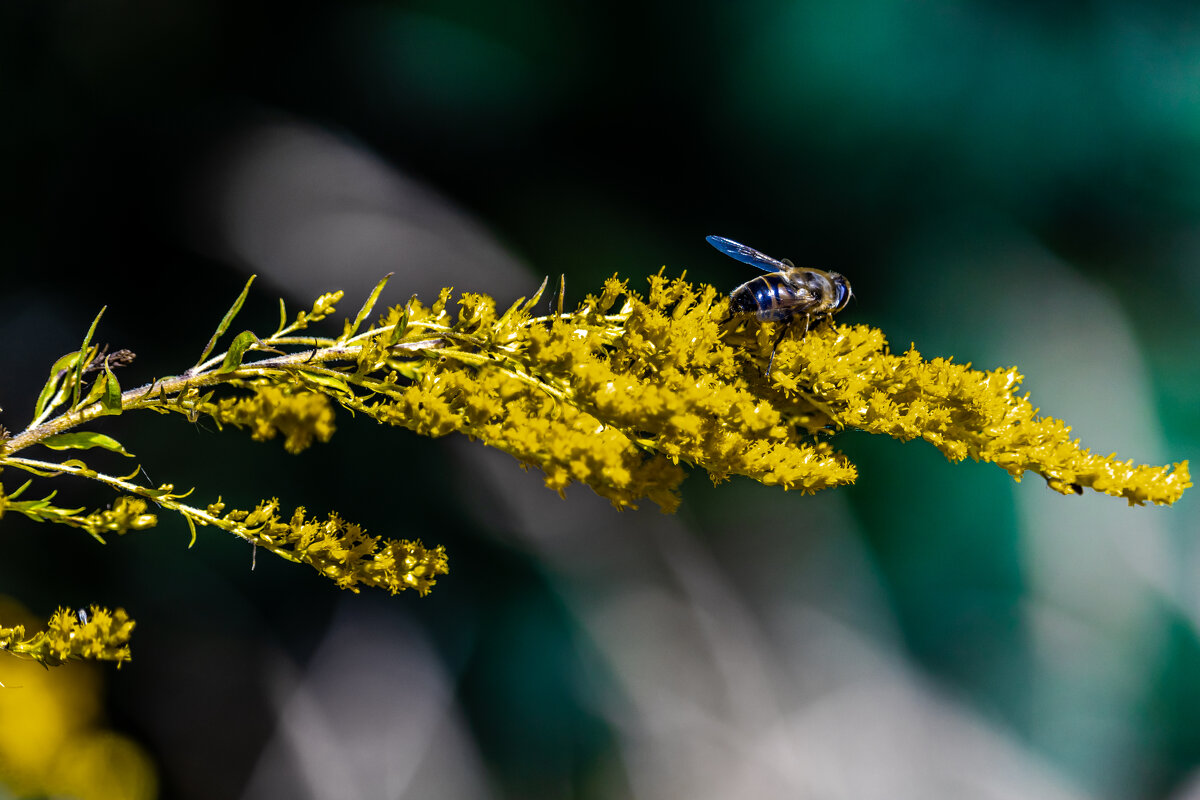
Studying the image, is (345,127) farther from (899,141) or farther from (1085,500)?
(1085,500)

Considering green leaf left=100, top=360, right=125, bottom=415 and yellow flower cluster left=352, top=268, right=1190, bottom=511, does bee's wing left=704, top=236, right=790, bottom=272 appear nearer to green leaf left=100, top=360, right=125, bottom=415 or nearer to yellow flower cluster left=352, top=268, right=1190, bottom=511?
yellow flower cluster left=352, top=268, right=1190, bottom=511

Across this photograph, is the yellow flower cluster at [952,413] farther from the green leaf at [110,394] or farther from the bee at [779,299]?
the green leaf at [110,394]

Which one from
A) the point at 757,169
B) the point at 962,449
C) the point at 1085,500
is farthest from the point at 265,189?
the point at 1085,500

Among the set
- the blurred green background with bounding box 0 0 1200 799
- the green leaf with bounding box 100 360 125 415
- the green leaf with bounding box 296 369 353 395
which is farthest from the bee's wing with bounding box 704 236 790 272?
the blurred green background with bounding box 0 0 1200 799

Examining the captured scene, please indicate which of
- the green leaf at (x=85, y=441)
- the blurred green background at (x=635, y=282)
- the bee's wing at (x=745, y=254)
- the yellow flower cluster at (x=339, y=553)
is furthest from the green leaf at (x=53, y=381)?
the blurred green background at (x=635, y=282)

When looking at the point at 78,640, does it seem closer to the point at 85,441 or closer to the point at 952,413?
the point at 85,441

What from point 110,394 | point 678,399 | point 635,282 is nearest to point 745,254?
point 678,399
